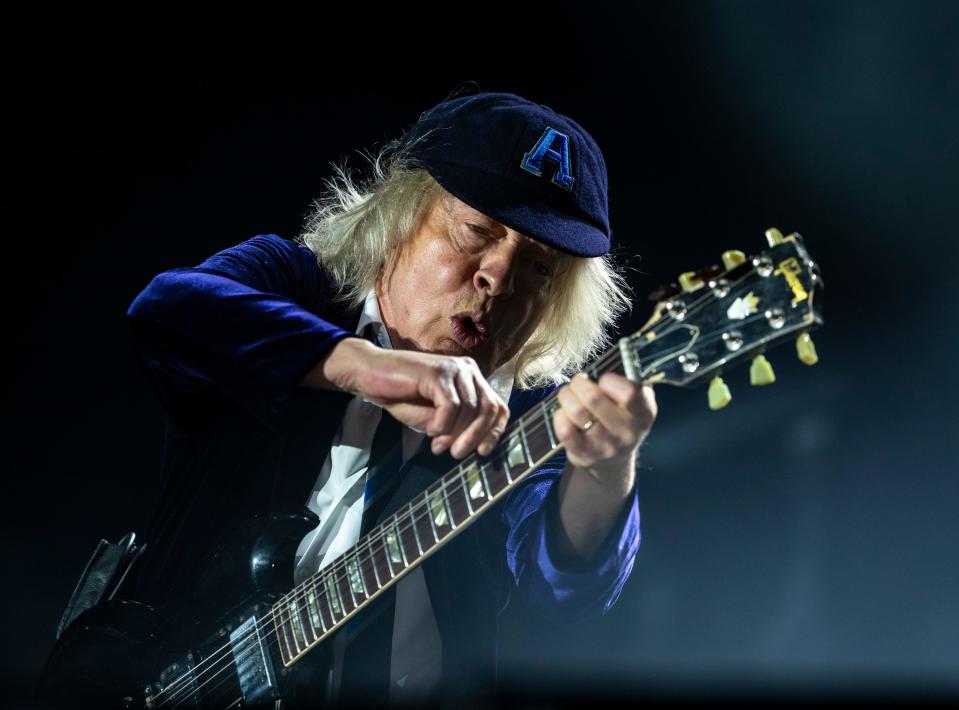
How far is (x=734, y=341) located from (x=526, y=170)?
639 millimetres

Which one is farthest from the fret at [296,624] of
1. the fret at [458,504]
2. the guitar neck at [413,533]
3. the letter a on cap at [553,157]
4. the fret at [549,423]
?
the letter a on cap at [553,157]

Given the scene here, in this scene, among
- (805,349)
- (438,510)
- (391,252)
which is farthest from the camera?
(391,252)

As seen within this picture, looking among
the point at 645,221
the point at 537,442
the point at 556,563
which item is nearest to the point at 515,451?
the point at 537,442

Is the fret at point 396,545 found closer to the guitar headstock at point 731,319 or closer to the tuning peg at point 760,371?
the guitar headstock at point 731,319

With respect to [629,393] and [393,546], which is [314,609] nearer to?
[393,546]

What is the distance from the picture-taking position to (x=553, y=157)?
1543mm

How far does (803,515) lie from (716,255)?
1.01m

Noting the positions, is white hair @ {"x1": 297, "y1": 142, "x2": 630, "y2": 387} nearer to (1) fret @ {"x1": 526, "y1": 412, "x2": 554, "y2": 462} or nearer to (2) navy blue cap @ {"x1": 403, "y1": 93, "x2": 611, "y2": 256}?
(2) navy blue cap @ {"x1": 403, "y1": 93, "x2": 611, "y2": 256}

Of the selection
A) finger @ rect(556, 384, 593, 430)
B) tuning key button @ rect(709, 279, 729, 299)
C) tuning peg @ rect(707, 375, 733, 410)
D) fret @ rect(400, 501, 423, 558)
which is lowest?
fret @ rect(400, 501, 423, 558)

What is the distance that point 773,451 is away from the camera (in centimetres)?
295

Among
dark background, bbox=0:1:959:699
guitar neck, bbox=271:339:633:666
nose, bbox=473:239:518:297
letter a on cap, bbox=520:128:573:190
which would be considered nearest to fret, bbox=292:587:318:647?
guitar neck, bbox=271:339:633:666

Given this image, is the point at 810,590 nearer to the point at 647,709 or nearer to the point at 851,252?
the point at 851,252

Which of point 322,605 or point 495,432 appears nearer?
point 495,432

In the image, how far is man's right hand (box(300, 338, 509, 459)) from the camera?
3.66 ft
